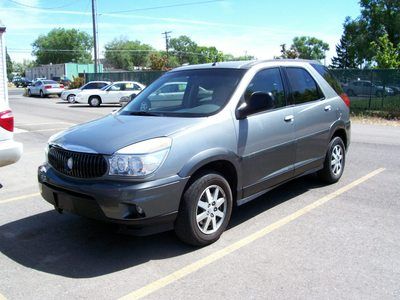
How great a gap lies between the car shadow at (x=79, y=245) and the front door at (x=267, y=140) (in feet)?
1.74

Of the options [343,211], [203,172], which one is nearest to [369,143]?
[343,211]

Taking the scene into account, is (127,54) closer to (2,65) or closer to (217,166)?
(2,65)

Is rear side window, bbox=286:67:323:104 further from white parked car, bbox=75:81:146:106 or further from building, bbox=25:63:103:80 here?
building, bbox=25:63:103:80

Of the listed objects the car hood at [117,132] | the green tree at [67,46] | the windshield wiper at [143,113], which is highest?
the green tree at [67,46]

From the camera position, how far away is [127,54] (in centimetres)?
13038

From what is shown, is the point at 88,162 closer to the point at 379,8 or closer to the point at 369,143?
the point at 369,143

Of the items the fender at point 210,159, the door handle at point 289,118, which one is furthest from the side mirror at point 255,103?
the door handle at point 289,118

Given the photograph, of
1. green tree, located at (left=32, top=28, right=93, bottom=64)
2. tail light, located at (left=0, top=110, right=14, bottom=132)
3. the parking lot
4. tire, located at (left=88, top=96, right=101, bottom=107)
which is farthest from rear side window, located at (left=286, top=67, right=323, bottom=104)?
green tree, located at (left=32, top=28, right=93, bottom=64)

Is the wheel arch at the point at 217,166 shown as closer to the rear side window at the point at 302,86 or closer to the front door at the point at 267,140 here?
the front door at the point at 267,140

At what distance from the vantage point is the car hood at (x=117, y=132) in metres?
3.97

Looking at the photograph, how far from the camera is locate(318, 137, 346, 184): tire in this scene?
247 inches

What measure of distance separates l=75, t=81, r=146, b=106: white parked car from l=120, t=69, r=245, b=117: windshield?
845 inches

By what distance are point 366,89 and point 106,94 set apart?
1484cm

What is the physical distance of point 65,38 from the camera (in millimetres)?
115875
